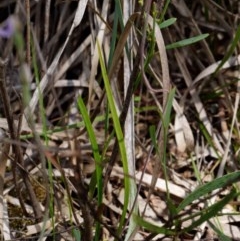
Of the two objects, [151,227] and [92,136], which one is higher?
[92,136]

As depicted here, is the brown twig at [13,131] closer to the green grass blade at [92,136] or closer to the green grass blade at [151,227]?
the green grass blade at [92,136]

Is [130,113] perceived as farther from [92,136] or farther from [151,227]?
[151,227]

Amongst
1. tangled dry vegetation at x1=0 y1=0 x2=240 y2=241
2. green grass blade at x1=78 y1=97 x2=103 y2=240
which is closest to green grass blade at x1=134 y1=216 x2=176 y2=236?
green grass blade at x1=78 y1=97 x2=103 y2=240

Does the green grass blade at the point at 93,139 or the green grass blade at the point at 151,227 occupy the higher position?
the green grass blade at the point at 93,139

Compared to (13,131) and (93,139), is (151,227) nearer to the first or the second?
(93,139)

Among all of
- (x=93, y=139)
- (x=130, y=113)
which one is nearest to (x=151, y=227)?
(x=93, y=139)

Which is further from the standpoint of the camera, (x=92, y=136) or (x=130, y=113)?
(x=130, y=113)

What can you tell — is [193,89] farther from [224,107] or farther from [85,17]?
[85,17]

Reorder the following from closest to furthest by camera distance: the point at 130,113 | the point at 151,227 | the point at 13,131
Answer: the point at 151,227 → the point at 13,131 → the point at 130,113

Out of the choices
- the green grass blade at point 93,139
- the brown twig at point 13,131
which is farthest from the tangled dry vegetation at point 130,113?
the green grass blade at point 93,139

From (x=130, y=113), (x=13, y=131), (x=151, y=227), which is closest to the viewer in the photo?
(x=151, y=227)

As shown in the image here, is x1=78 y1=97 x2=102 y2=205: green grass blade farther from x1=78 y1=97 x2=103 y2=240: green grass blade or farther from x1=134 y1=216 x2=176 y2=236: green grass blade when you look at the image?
x1=134 y1=216 x2=176 y2=236: green grass blade

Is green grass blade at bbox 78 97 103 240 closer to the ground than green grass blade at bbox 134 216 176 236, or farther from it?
farther from it
